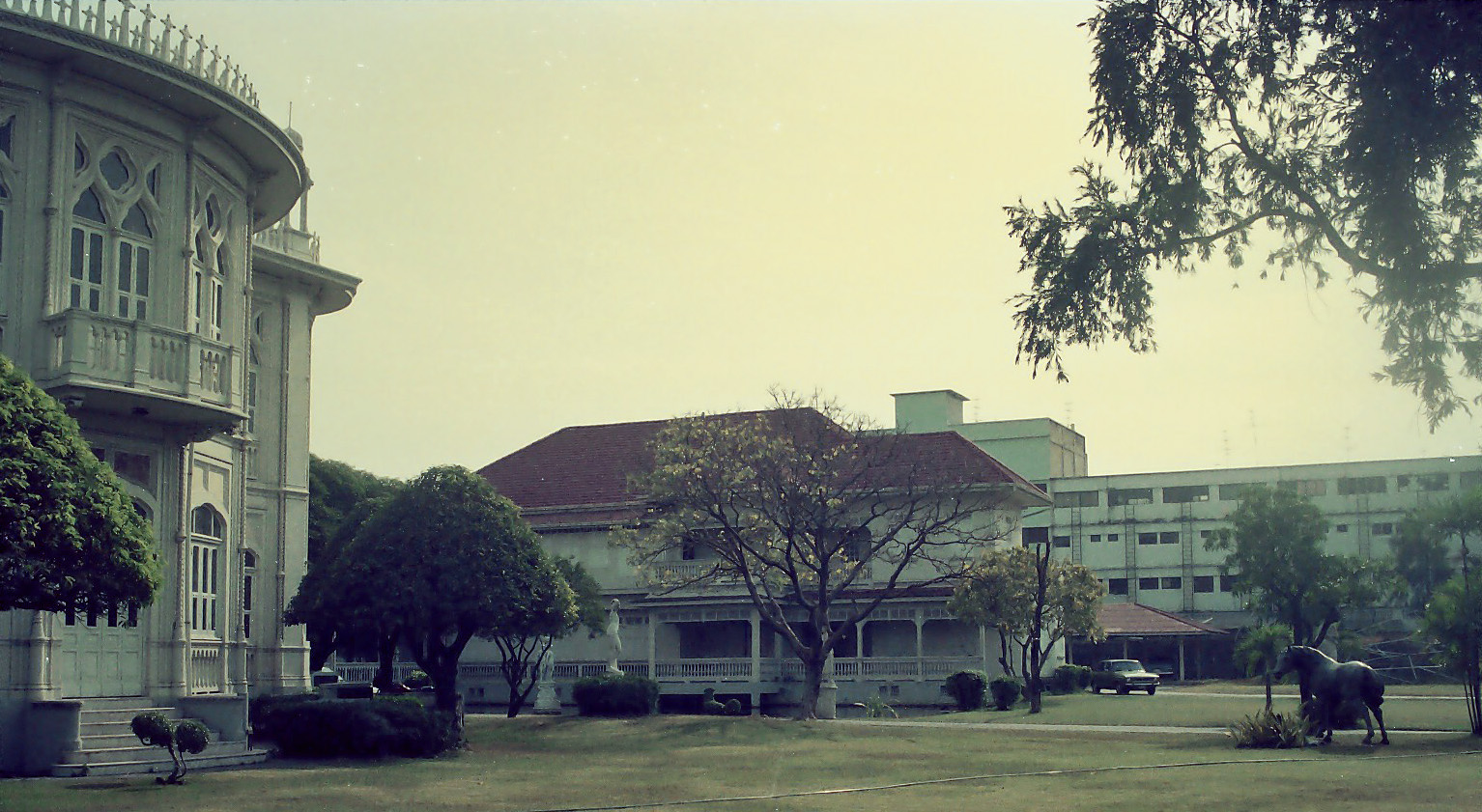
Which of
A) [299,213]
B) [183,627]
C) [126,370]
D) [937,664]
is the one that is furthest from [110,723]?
[937,664]

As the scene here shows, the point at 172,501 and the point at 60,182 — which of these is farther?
the point at 172,501

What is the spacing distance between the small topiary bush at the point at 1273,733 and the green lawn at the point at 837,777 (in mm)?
506

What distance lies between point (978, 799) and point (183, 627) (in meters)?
12.9

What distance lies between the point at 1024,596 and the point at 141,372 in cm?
3191

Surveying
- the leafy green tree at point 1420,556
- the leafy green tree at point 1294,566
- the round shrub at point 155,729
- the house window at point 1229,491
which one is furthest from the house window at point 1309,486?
the round shrub at point 155,729

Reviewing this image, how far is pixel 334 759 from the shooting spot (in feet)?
75.6

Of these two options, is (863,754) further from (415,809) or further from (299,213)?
(299,213)

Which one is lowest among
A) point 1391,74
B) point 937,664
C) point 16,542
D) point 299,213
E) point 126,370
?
point 937,664

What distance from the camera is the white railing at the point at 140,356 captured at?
802 inches

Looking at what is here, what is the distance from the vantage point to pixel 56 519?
14.9m

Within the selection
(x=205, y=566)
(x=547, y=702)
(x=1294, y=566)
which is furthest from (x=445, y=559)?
(x=1294, y=566)

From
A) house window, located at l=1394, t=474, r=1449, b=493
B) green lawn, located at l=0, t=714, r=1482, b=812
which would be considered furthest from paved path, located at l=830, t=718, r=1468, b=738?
house window, located at l=1394, t=474, r=1449, b=493

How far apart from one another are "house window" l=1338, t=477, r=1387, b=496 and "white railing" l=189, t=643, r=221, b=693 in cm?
7653

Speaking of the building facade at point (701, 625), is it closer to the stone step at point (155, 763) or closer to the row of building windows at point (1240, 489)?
the stone step at point (155, 763)
